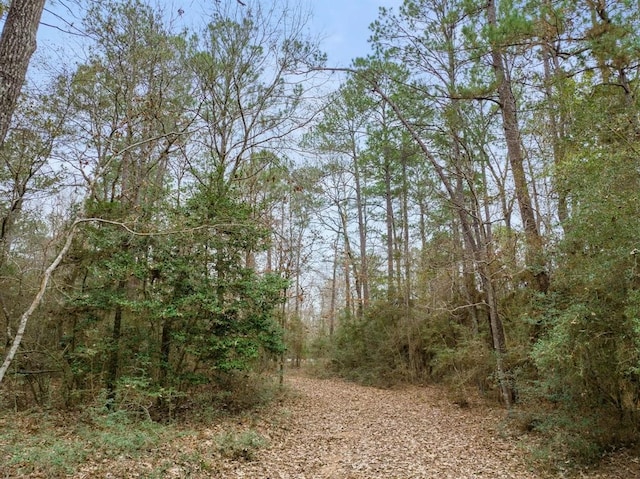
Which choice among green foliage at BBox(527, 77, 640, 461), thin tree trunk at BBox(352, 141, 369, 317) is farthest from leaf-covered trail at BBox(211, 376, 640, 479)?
thin tree trunk at BBox(352, 141, 369, 317)

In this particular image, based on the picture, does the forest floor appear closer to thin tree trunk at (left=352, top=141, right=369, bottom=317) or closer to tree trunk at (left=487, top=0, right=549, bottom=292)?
tree trunk at (left=487, top=0, right=549, bottom=292)

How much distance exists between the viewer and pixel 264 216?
1011 cm

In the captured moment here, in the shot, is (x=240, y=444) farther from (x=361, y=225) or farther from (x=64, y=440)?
(x=361, y=225)

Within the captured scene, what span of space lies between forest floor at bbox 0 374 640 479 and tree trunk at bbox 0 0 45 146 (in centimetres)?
372

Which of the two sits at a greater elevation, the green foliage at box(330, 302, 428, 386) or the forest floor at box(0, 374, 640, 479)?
the green foliage at box(330, 302, 428, 386)

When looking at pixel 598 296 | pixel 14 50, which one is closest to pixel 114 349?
pixel 14 50

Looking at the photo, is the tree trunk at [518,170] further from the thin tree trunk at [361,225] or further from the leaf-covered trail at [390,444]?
the thin tree trunk at [361,225]

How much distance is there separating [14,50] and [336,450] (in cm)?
648

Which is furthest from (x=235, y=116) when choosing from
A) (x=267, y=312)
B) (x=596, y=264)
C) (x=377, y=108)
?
(x=596, y=264)

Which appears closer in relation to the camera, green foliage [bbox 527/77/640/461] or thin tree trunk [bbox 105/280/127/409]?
green foliage [bbox 527/77/640/461]

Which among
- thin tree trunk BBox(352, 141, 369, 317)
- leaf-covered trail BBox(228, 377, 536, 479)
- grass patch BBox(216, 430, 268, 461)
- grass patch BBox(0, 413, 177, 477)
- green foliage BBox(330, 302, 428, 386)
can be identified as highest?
thin tree trunk BBox(352, 141, 369, 317)

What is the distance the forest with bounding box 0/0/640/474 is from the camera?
17.0ft

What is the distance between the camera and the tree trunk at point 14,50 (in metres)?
3.46

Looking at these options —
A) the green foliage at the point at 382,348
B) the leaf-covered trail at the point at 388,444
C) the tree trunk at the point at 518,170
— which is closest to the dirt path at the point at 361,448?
the leaf-covered trail at the point at 388,444
